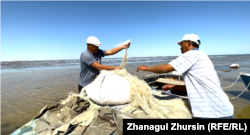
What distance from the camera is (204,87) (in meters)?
1.83

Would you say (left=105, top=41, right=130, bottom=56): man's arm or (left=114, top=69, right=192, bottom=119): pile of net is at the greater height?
(left=105, top=41, right=130, bottom=56): man's arm

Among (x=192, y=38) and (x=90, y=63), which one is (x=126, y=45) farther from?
(x=192, y=38)

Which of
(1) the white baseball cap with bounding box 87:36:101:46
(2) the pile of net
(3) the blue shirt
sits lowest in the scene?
(2) the pile of net

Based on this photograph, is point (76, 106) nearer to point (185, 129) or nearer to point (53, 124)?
point (53, 124)

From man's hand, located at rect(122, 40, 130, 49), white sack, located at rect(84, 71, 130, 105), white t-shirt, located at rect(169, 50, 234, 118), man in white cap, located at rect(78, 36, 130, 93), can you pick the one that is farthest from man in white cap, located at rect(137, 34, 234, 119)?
man's hand, located at rect(122, 40, 130, 49)

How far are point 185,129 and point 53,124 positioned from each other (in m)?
2.11

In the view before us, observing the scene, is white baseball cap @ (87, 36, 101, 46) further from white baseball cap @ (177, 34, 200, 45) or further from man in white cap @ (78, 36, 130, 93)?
white baseball cap @ (177, 34, 200, 45)

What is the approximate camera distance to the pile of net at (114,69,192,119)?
201 cm

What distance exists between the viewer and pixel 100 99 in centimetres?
256

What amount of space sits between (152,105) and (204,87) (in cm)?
86

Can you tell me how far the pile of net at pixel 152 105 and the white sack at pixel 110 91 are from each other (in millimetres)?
141

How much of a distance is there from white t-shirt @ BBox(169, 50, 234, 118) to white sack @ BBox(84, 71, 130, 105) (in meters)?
1.12

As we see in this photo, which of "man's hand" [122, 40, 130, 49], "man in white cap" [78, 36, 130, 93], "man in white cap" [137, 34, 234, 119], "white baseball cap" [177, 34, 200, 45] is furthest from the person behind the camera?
"man's hand" [122, 40, 130, 49]

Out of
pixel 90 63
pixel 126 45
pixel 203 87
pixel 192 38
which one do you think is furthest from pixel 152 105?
pixel 126 45
